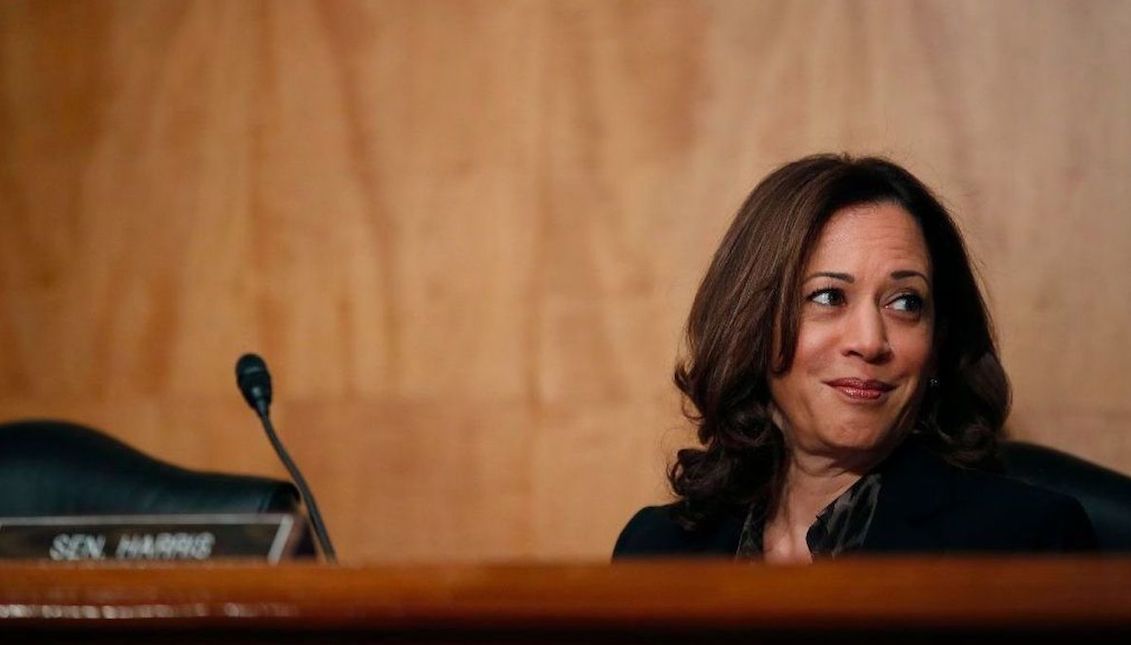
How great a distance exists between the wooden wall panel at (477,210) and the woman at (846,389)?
0.37 meters

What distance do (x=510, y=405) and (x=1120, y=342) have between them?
0.98 m

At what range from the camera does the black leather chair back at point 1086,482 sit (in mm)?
1749

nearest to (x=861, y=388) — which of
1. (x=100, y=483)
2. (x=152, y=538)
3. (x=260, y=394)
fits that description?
(x=260, y=394)

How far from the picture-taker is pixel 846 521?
1.79 metres

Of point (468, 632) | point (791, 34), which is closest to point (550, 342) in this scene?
point (791, 34)

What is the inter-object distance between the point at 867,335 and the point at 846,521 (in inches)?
9.4

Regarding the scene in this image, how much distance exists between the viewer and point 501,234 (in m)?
2.46

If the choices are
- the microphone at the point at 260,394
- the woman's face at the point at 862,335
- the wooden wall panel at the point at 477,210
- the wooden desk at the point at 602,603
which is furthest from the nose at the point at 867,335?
the wooden desk at the point at 602,603

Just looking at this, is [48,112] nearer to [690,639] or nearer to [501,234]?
[501,234]

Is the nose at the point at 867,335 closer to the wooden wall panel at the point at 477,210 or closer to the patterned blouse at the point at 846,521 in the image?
the patterned blouse at the point at 846,521

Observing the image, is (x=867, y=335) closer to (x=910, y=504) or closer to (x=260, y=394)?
(x=910, y=504)

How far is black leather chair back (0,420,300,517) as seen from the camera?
181cm

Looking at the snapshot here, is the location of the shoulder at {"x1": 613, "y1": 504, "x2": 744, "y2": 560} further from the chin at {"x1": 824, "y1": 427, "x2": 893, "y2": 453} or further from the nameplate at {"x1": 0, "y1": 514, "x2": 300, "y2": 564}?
the nameplate at {"x1": 0, "y1": 514, "x2": 300, "y2": 564}

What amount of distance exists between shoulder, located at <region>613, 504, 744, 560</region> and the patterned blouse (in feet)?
0.45
